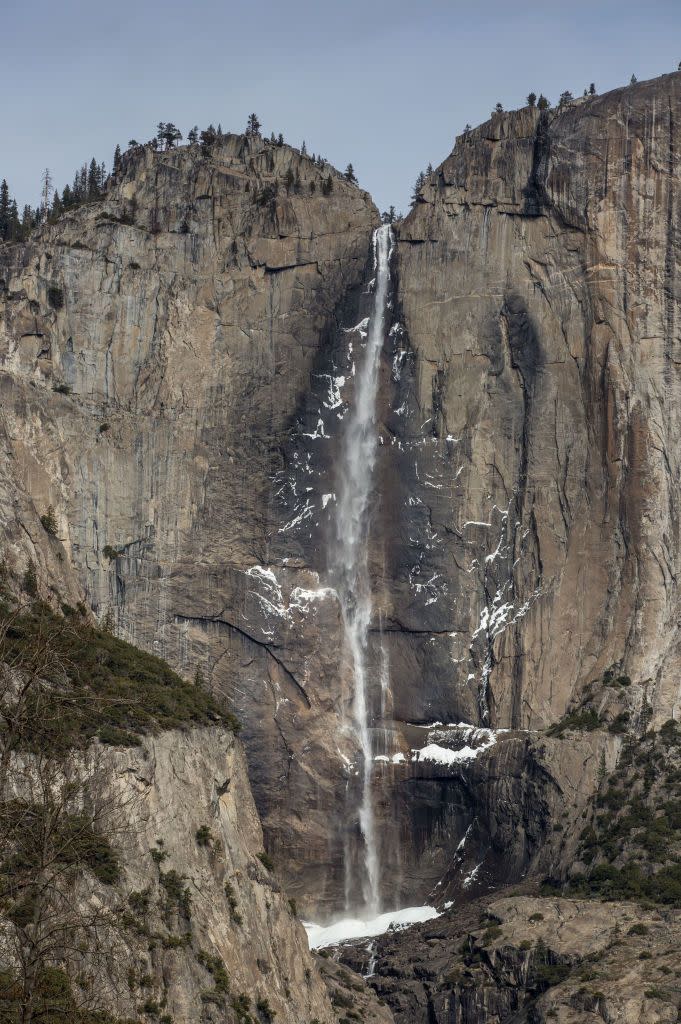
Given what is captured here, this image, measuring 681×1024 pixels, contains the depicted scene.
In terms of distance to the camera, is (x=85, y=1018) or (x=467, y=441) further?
(x=467, y=441)

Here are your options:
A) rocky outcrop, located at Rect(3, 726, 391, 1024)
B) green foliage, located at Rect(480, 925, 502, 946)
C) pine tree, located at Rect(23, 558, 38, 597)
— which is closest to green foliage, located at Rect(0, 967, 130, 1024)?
rocky outcrop, located at Rect(3, 726, 391, 1024)

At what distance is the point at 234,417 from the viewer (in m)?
120

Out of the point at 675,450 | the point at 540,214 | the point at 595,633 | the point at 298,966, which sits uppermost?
the point at 540,214

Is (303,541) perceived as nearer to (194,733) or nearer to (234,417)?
(234,417)

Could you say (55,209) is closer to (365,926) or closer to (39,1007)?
(365,926)

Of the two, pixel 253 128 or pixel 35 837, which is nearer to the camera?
pixel 35 837

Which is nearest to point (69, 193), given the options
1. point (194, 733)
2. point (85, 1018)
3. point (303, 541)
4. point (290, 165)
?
point (290, 165)

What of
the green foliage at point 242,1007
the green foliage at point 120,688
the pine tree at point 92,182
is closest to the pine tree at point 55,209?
the pine tree at point 92,182

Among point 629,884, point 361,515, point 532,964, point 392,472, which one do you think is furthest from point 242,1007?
point 392,472

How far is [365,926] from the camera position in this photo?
11512 centimetres

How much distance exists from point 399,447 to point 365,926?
86.9ft

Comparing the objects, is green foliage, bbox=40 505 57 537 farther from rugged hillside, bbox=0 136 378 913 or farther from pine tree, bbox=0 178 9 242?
pine tree, bbox=0 178 9 242

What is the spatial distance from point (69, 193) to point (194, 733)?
57.2 meters

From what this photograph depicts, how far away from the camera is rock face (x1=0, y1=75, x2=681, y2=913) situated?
378ft
